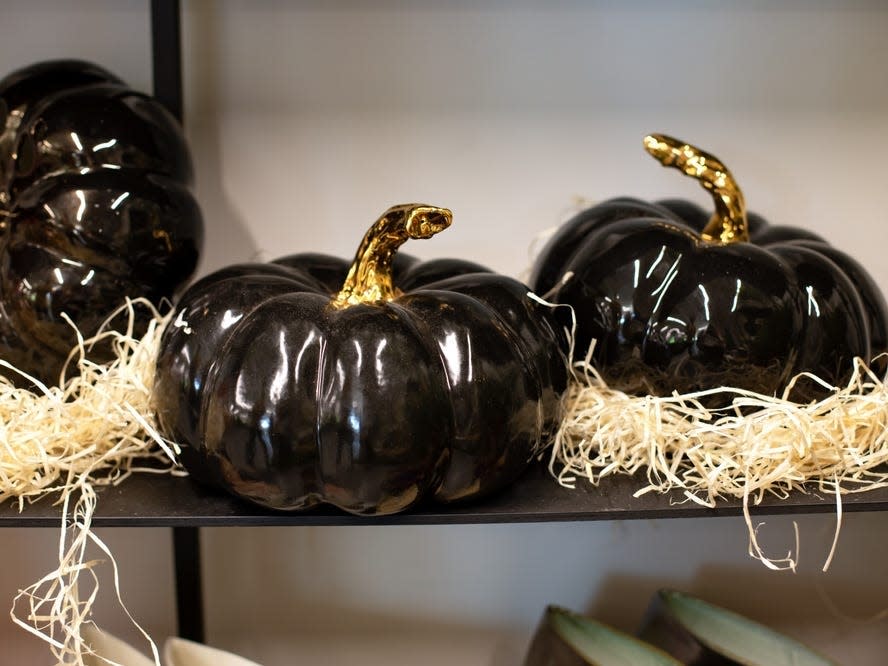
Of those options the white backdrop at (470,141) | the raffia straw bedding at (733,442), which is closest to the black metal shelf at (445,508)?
the raffia straw bedding at (733,442)

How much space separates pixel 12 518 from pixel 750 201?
2.60 ft

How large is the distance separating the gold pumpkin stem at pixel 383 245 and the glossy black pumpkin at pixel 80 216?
196mm

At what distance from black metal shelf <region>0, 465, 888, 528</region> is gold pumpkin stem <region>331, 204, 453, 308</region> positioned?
16 cm

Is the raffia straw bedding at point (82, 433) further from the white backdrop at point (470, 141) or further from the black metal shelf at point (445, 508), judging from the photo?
the white backdrop at point (470, 141)

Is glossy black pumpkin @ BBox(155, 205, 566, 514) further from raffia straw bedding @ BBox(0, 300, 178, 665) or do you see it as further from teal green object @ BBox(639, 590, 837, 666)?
teal green object @ BBox(639, 590, 837, 666)

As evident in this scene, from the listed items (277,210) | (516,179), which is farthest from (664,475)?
(277,210)

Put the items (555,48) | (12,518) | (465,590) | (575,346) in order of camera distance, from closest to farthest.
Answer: (12,518) < (575,346) < (555,48) < (465,590)

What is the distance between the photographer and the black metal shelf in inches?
22.7

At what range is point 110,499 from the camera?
0.61 meters

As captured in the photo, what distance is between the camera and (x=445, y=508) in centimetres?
60

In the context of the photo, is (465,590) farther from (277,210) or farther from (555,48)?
A: (555,48)

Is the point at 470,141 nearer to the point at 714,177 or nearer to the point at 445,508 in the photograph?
the point at 714,177


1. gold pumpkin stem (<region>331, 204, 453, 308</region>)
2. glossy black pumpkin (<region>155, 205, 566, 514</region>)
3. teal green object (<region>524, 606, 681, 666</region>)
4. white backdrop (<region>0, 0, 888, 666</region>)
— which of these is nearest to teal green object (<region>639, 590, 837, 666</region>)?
teal green object (<region>524, 606, 681, 666</region>)

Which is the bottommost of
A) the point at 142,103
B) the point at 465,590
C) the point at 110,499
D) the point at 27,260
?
the point at 465,590
